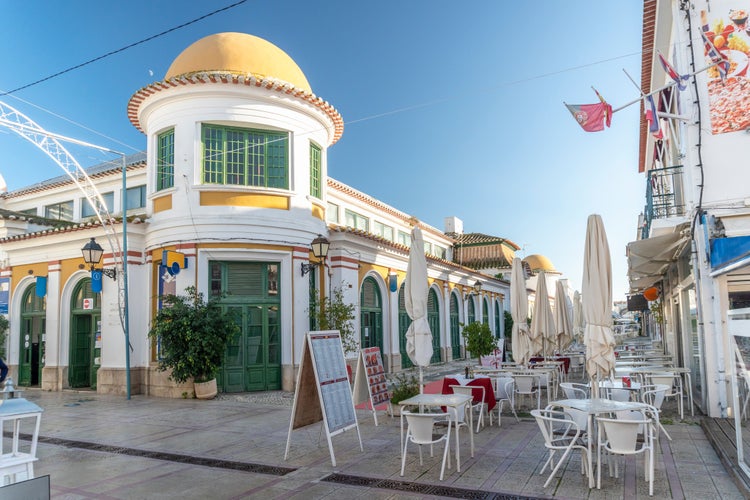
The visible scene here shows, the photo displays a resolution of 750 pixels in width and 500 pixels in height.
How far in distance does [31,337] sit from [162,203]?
7428 millimetres

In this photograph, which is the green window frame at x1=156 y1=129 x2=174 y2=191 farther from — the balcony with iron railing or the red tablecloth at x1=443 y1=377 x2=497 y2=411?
the balcony with iron railing

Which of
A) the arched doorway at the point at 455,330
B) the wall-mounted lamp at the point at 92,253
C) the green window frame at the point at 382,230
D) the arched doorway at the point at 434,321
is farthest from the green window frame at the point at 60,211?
Answer: the arched doorway at the point at 455,330

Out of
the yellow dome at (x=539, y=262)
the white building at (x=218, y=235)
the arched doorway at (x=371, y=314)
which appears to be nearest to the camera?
the white building at (x=218, y=235)

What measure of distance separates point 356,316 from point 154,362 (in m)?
5.96

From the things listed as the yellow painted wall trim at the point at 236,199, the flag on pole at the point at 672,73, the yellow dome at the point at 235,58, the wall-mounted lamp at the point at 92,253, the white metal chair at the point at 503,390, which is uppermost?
the yellow dome at the point at 235,58

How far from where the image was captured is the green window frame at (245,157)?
48.6ft

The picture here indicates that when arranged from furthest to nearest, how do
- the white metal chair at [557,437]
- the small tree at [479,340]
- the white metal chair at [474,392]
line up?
the small tree at [479,340] → the white metal chair at [474,392] → the white metal chair at [557,437]

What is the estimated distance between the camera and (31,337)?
59.0 feet

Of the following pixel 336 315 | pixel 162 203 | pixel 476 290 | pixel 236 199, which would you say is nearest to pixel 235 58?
pixel 236 199

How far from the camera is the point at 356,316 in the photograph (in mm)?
17125

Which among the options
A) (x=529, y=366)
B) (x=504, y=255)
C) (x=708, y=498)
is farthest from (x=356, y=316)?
(x=504, y=255)

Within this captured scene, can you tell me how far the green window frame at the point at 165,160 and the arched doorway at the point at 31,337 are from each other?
21.2 ft

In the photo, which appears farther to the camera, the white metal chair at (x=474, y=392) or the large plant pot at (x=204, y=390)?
the large plant pot at (x=204, y=390)

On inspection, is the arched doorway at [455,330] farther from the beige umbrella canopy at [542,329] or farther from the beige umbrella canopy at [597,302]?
the beige umbrella canopy at [597,302]
